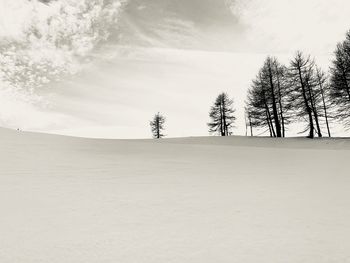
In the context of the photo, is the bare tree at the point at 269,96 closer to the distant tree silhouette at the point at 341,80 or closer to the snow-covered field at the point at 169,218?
the distant tree silhouette at the point at 341,80

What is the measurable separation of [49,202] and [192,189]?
2.55 meters

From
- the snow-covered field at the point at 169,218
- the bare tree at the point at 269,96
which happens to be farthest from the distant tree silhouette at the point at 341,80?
the snow-covered field at the point at 169,218

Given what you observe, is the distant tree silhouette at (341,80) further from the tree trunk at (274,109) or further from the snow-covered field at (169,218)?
the snow-covered field at (169,218)

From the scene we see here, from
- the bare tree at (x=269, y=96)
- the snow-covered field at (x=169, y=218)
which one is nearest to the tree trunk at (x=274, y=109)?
the bare tree at (x=269, y=96)

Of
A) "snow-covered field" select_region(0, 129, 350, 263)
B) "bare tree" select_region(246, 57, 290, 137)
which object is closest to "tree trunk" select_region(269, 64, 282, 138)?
"bare tree" select_region(246, 57, 290, 137)

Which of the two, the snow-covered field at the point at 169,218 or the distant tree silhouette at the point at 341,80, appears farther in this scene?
the distant tree silhouette at the point at 341,80

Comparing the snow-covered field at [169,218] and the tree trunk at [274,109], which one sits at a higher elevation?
the tree trunk at [274,109]

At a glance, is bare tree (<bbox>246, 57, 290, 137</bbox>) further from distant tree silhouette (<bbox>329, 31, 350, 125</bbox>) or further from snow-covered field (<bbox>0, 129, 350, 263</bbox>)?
snow-covered field (<bbox>0, 129, 350, 263</bbox>)

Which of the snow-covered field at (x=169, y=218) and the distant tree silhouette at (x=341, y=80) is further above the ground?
the distant tree silhouette at (x=341, y=80)

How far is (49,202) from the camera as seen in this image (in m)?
3.71

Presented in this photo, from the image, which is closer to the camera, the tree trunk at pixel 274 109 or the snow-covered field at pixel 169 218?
the snow-covered field at pixel 169 218

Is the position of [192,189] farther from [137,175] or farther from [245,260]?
[245,260]

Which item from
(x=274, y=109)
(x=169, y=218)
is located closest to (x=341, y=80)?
(x=274, y=109)

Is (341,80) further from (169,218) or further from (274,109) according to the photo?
(169,218)
